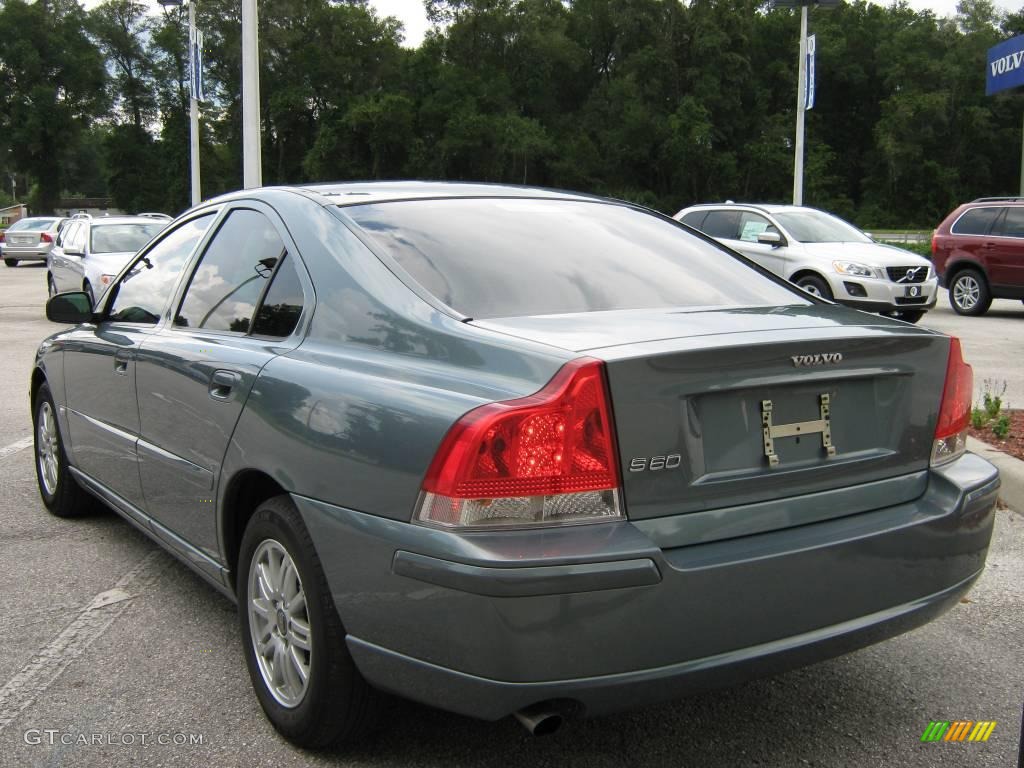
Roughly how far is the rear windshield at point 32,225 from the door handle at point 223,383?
121ft

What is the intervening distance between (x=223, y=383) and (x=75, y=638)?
47.1 inches

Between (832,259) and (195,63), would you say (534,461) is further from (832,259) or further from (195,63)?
(195,63)

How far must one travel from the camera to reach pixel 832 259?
14.2 m

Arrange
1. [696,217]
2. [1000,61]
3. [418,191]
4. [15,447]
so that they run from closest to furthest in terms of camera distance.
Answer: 1. [418,191]
2. [15,447]
3. [696,217]
4. [1000,61]

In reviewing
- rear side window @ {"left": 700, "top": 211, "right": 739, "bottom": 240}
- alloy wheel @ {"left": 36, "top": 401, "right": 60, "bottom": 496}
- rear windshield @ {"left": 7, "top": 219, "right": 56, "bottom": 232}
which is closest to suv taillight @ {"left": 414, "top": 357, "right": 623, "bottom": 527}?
alloy wheel @ {"left": 36, "top": 401, "right": 60, "bottom": 496}

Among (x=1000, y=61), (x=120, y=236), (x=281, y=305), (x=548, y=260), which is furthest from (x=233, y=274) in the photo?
(x=1000, y=61)

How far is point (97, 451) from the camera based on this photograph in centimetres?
450

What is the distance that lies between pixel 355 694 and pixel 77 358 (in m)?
2.68

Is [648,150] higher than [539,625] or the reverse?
higher

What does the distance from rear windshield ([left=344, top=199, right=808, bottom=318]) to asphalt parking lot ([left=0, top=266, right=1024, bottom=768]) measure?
1.18 m

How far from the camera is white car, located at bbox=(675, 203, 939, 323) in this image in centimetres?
1403

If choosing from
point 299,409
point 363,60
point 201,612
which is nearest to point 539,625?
point 299,409

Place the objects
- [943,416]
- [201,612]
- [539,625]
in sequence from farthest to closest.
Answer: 1. [201,612]
2. [943,416]
3. [539,625]

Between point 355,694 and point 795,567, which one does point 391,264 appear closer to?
point 355,694
